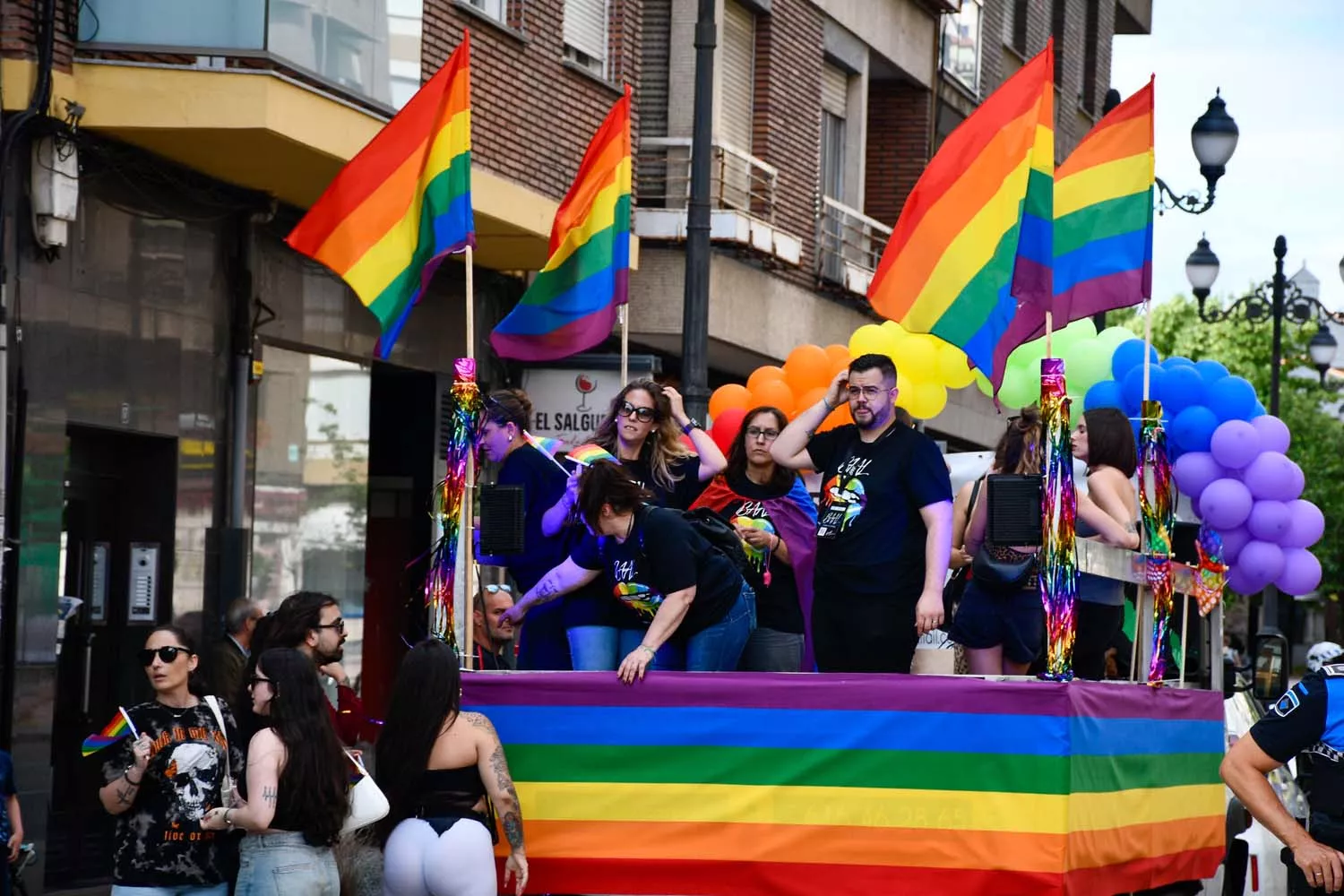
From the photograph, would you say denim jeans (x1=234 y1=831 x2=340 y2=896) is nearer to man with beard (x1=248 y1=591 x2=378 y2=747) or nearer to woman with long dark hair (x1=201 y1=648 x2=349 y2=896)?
woman with long dark hair (x1=201 y1=648 x2=349 y2=896)

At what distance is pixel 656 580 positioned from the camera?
8.69 m

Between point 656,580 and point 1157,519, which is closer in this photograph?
point 656,580

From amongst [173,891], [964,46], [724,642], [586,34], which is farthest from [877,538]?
[964,46]

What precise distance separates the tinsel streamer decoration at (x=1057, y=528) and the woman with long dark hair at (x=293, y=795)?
252 centimetres

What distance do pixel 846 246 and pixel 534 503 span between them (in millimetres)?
16435

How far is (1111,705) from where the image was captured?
838 centimetres

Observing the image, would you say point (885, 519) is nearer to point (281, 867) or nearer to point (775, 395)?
point (281, 867)

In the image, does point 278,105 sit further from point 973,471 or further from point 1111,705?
point 1111,705

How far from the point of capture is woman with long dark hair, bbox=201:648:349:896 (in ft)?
26.0

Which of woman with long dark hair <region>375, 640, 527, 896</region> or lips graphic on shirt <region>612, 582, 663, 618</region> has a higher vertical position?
lips graphic on shirt <region>612, 582, 663, 618</region>

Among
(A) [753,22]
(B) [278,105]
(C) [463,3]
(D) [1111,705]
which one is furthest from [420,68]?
(D) [1111,705]

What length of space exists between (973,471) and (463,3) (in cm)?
635

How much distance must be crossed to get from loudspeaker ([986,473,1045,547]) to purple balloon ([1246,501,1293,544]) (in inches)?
283

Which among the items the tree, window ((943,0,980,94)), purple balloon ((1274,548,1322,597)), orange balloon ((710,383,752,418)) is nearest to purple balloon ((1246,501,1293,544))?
purple balloon ((1274,548,1322,597))
